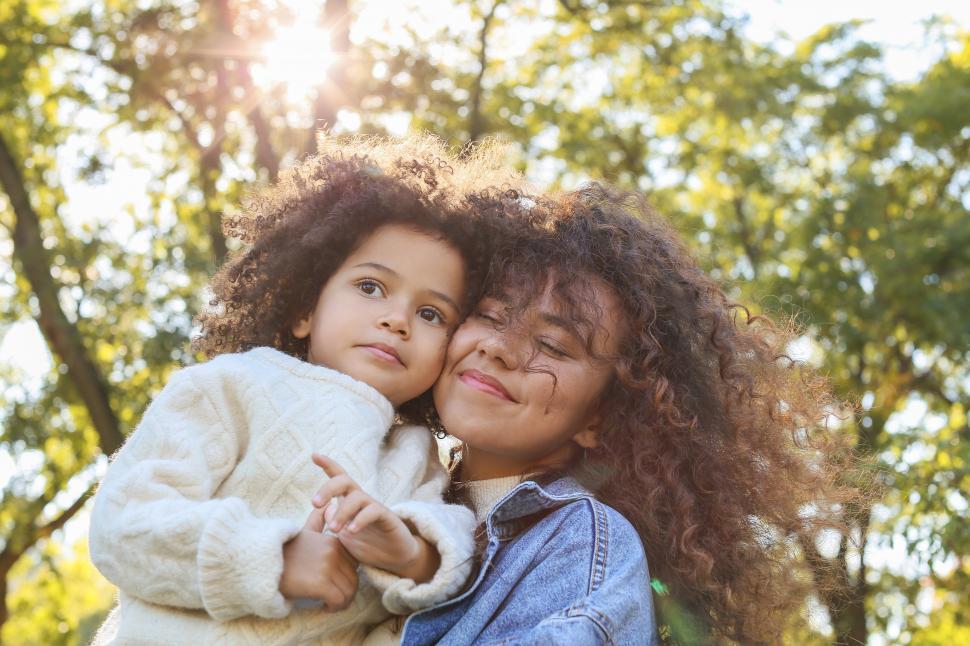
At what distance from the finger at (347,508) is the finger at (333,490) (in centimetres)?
2

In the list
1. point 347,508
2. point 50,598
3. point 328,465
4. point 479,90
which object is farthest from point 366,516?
point 50,598

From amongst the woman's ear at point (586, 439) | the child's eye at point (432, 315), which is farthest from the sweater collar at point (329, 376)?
the woman's ear at point (586, 439)

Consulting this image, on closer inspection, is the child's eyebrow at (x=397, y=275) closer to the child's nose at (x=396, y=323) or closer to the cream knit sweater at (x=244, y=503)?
the child's nose at (x=396, y=323)

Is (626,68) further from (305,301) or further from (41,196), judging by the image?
(305,301)

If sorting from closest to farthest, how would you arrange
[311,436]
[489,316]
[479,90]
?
[311,436], [489,316], [479,90]

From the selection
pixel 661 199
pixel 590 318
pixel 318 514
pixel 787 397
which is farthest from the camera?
pixel 661 199

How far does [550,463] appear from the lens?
338 centimetres

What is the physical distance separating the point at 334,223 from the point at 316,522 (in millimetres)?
1072

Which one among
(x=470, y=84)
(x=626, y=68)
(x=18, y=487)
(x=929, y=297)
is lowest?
(x=18, y=487)

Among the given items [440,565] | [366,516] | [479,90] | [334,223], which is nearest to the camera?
[366,516]

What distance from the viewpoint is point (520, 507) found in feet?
9.67

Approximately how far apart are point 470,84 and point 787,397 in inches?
363

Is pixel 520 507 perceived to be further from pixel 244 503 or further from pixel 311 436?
pixel 244 503

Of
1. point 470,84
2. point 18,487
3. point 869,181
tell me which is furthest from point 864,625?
point 18,487
